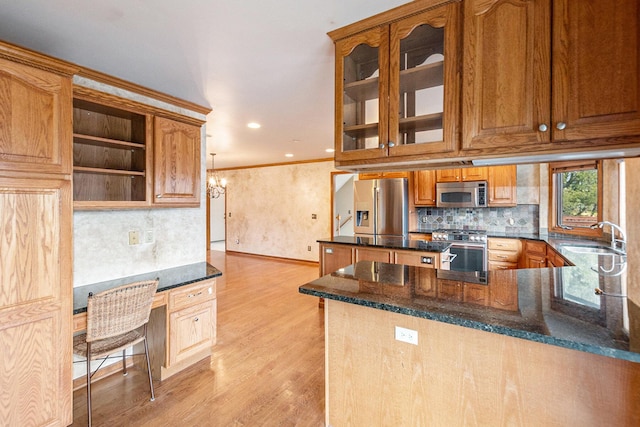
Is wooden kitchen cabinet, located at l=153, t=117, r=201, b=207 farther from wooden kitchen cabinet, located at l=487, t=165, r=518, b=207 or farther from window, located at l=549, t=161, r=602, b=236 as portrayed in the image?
window, located at l=549, t=161, r=602, b=236

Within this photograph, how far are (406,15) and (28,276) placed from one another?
2420 millimetres

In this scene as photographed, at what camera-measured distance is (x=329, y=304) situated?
1.64 meters

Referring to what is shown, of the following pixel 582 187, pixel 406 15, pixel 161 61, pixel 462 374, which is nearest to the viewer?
pixel 462 374

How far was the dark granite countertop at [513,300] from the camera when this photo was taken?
3.31 feet

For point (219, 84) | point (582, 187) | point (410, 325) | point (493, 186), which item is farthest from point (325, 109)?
point (582, 187)

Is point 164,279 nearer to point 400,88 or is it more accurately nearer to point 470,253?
point 400,88

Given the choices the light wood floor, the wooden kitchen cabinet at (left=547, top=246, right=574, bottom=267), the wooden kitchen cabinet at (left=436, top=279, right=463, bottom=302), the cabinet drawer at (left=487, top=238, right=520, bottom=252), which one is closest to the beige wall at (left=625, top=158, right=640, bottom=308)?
the wooden kitchen cabinet at (left=436, top=279, right=463, bottom=302)

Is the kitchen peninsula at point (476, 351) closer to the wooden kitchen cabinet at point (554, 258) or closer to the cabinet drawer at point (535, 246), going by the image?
the wooden kitchen cabinet at point (554, 258)

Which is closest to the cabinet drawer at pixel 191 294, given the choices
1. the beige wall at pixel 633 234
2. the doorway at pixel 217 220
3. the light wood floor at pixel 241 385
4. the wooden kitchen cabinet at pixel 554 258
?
the light wood floor at pixel 241 385

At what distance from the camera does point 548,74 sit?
1231 millimetres

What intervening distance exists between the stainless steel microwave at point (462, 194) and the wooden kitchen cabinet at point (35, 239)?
4.53 meters

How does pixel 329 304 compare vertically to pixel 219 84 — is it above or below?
below

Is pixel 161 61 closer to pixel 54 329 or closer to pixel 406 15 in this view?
pixel 406 15

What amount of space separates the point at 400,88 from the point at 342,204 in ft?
19.7
